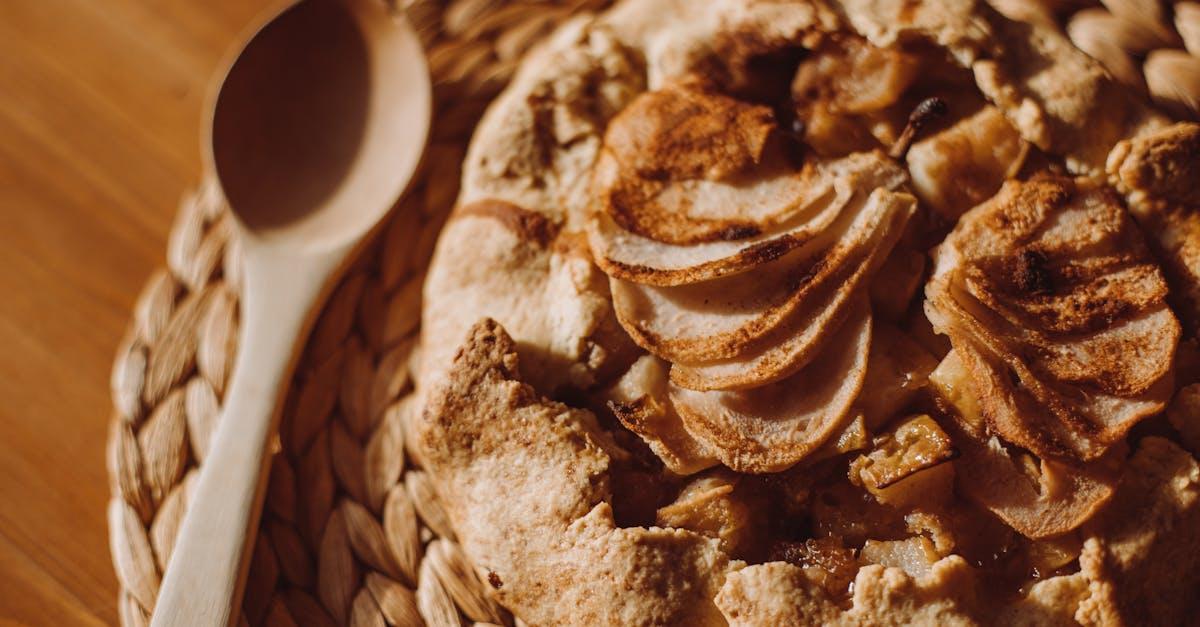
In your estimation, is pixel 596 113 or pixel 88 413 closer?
pixel 596 113

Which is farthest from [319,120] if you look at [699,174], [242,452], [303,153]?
[699,174]

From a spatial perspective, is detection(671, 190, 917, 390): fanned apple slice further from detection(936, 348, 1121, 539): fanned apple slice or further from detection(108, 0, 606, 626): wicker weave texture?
detection(108, 0, 606, 626): wicker weave texture

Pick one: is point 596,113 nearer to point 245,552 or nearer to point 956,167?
point 956,167

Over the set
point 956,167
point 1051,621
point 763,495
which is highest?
point 956,167

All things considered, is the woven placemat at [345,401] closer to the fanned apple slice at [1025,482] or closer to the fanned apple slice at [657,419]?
the fanned apple slice at [657,419]

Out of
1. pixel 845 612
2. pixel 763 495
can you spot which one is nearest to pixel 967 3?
pixel 763 495

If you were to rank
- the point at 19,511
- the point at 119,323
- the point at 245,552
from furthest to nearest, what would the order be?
the point at 119,323 → the point at 19,511 → the point at 245,552

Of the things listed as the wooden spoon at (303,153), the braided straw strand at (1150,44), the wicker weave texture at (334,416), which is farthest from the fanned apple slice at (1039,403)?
the wooden spoon at (303,153)
